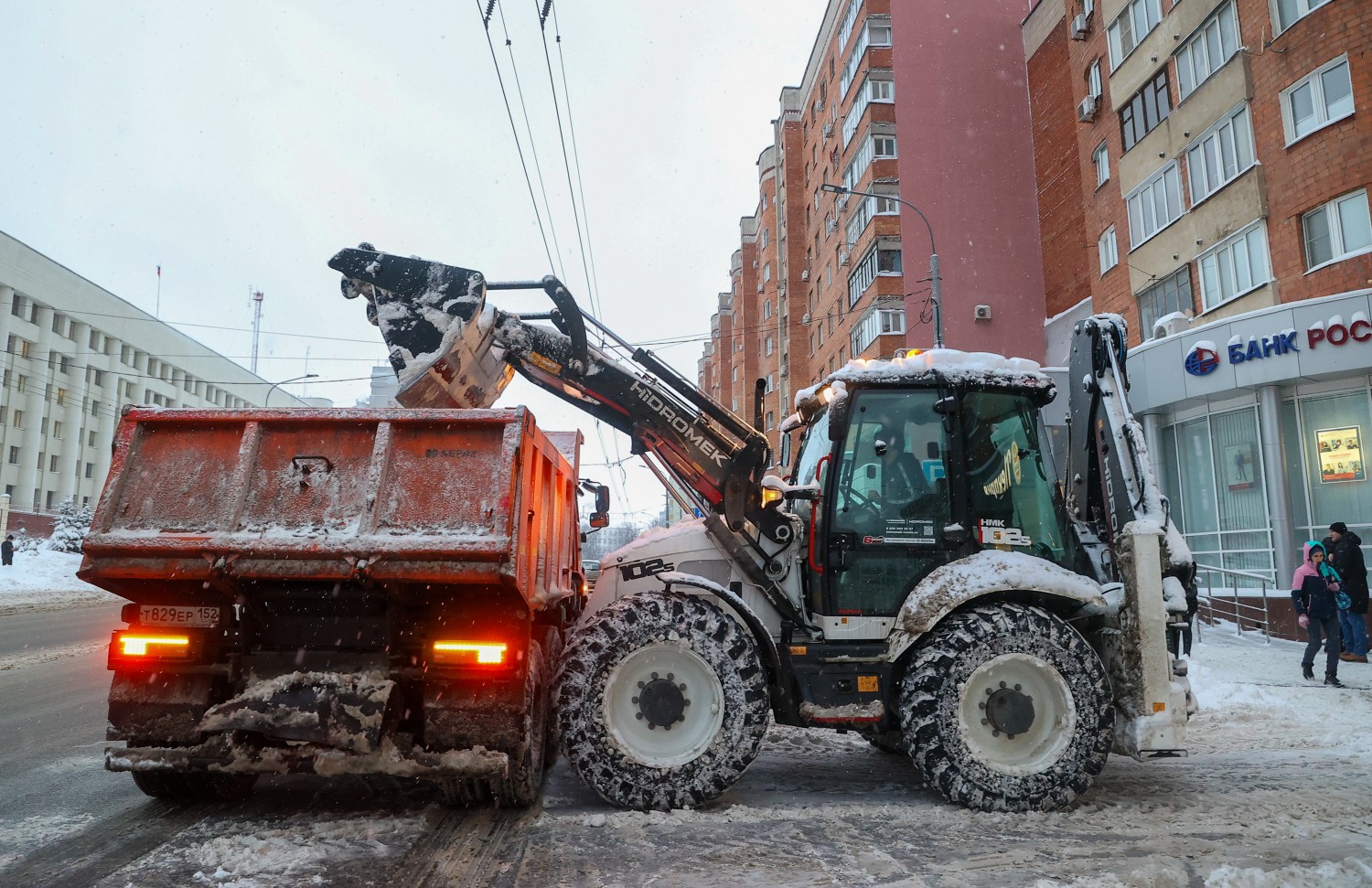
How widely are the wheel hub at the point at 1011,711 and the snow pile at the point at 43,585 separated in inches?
848

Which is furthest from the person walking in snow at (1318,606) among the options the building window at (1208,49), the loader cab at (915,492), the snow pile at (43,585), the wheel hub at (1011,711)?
the snow pile at (43,585)

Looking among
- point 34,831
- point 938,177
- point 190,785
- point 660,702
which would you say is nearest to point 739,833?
point 660,702

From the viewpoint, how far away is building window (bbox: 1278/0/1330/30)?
51.5 feet

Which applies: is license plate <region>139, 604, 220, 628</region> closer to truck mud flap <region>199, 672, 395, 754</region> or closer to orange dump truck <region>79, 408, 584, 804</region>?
orange dump truck <region>79, 408, 584, 804</region>

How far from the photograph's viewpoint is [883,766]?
21.0ft

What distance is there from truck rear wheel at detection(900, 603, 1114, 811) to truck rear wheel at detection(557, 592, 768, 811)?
0.99 meters

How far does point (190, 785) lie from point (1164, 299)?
21.2 m

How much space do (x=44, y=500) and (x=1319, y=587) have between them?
62.8 metres

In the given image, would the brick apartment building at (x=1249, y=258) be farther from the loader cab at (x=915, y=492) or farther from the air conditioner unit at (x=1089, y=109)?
the loader cab at (x=915, y=492)

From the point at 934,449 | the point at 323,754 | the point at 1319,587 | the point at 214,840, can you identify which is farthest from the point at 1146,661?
the point at 1319,587

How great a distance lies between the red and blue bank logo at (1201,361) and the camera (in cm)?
1667

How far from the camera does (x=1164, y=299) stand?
20188mm

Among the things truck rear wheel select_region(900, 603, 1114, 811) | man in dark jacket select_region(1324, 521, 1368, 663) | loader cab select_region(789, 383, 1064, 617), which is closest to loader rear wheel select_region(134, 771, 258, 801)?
loader cab select_region(789, 383, 1064, 617)

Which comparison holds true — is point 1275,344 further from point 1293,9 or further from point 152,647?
point 152,647
